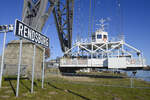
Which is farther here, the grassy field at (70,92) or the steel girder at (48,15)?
the steel girder at (48,15)

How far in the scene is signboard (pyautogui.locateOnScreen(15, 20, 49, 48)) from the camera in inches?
212

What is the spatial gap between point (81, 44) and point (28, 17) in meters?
14.8

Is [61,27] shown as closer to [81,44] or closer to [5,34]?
[81,44]

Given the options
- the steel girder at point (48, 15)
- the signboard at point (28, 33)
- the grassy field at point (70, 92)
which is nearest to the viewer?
the signboard at point (28, 33)

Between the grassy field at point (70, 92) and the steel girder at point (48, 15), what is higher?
the steel girder at point (48, 15)

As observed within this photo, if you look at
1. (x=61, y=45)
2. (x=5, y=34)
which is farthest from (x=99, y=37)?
(x=5, y=34)

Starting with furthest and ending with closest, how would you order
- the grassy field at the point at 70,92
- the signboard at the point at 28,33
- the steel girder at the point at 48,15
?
the steel girder at the point at 48,15, the grassy field at the point at 70,92, the signboard at the point at 28,33

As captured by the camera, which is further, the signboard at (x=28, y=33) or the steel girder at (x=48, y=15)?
the steel girder at (x=48, y=15)

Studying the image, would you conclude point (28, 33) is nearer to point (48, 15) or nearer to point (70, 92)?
point (70, 92)

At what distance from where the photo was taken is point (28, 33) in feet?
20.3

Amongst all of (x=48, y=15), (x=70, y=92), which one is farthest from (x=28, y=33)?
(x=48, y=15)

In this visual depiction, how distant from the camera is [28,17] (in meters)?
13.2

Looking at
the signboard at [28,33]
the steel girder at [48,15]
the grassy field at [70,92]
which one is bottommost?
the grassy field at [70,92]

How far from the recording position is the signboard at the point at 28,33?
5.38 meters
